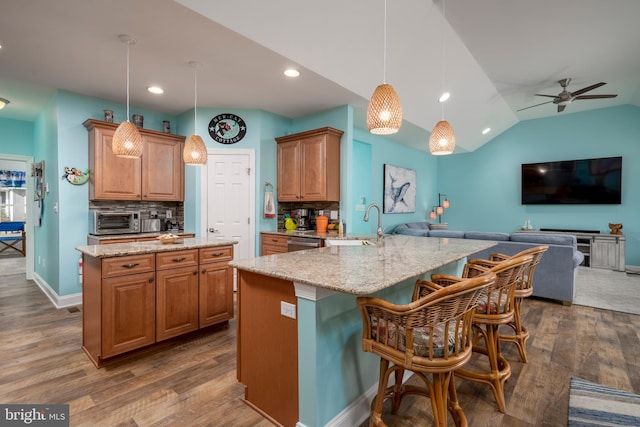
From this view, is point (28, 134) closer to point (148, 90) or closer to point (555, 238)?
point (148, 90)

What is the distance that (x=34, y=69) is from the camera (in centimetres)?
326

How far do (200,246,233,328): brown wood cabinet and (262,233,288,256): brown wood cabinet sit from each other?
118 centimetres

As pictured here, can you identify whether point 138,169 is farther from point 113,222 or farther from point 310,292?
point 310,292

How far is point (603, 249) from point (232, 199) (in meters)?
7.04

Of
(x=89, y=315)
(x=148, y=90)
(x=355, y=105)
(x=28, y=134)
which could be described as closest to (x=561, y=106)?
(x=355, y=105)

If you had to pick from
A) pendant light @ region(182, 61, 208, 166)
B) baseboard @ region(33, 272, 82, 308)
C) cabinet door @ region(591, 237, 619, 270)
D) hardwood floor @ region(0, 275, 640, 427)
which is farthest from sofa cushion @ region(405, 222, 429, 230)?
baseboard @ region(33, 272, 82, 308)

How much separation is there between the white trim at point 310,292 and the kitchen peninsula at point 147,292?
162cm

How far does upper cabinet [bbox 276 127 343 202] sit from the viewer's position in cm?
425

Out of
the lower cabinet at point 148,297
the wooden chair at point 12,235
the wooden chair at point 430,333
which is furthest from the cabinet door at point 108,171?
the wooden chair at point 12,235

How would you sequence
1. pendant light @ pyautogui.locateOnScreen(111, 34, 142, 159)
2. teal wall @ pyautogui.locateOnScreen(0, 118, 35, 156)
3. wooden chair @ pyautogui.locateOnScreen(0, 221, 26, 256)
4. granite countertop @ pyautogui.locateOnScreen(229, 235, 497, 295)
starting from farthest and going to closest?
wooden chair @ pyautogui.locateOnScreen(0, 221, 26, 256)
teal wall @ pyautogui.locateOnScreen(0, 118, 35, 156)
pendant light @ pyautogui.locateOnScreen(111, 34, 142, 159)
granite countertop @ pyautogui.locateOnScreen(229, 235, 497, 295)

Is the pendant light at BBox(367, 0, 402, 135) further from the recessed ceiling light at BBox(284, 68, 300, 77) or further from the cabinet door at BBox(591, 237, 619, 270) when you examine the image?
the cabinet door at BBox(591, 237, 619, 270)

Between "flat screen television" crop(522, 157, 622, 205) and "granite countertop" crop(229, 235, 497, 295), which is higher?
"flat screen television" crop(522, 157, 622, 205)

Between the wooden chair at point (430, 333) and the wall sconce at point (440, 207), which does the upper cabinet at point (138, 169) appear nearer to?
the wooden chair at point (430, 333)

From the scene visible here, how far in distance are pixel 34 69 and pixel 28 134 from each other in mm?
2633
